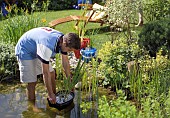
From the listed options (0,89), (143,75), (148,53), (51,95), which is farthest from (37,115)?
(148,53)

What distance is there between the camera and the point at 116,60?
5977mm

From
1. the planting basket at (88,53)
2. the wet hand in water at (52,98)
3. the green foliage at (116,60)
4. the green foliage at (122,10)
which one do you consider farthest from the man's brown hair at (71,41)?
the green foliage at (122,10)

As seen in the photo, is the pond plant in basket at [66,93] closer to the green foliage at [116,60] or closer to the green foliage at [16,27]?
the green foliage at [116,60]

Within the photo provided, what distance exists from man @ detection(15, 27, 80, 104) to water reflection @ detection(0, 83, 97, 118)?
0.18 meters

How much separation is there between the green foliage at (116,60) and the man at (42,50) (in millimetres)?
879

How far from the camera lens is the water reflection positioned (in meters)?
5.36

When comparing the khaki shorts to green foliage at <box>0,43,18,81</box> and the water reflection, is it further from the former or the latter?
green foliage at <box>0,43,18,81</box>

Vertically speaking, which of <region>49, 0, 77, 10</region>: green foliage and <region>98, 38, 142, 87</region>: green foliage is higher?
<region>49, 0, 77, 10</region>: green foliage

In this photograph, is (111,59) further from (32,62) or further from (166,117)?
(166,117)

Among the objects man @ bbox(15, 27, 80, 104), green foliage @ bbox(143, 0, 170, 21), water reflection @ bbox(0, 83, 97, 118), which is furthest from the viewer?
green foliage @ bbox(143, 0, 170, 21)

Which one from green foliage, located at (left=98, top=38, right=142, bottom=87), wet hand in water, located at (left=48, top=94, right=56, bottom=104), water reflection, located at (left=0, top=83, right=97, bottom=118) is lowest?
water reflection, located at (left=0, top=83, right=97, bottom=118)

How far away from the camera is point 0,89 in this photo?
630cm

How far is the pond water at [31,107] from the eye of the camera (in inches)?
211

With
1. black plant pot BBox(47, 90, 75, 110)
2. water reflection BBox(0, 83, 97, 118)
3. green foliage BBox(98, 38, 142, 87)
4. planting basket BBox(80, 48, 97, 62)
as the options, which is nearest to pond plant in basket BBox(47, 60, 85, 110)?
black plant pot BBox(47, 90, 75, 110)
